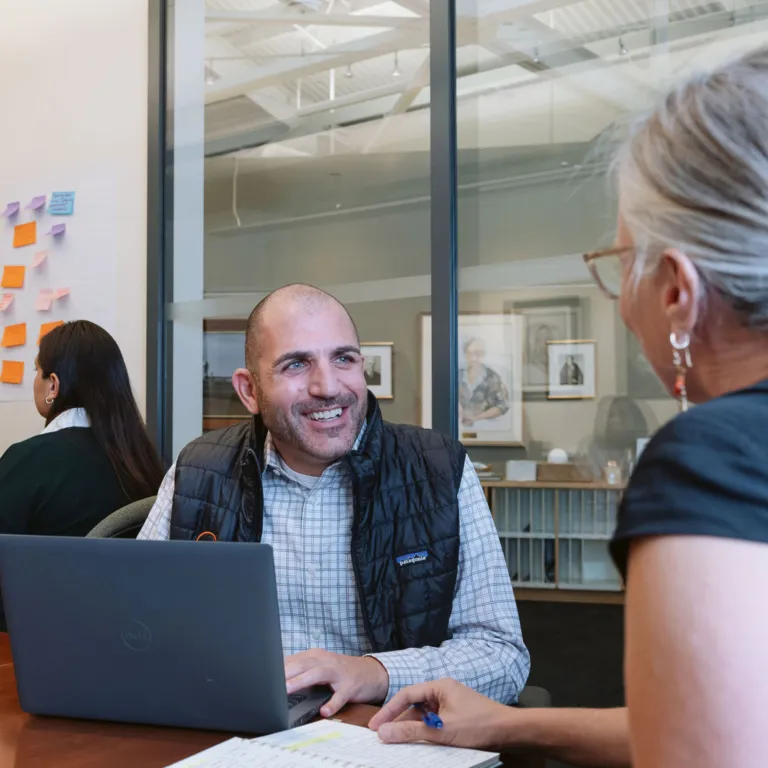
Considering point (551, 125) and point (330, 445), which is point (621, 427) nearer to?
point (551, 125)

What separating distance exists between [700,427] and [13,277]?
11.8 ft

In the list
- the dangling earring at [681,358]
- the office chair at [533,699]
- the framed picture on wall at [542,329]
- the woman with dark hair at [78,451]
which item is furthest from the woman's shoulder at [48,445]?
the dangling earring at [681,358]

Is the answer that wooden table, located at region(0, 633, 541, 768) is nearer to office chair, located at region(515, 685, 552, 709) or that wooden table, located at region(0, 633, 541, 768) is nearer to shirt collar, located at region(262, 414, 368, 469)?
office chair, located at region(515, 685, 552, 709)

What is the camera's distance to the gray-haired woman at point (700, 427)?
529 mm

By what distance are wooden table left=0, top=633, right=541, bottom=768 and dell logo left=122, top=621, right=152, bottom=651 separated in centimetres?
11

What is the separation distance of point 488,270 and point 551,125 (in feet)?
1.53

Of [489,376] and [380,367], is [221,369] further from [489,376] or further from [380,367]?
[489,376]

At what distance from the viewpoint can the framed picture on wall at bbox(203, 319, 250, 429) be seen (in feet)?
10.9

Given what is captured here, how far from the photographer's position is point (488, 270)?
8.86 feet

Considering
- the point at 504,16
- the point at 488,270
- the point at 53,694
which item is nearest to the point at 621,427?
the point at 488,270

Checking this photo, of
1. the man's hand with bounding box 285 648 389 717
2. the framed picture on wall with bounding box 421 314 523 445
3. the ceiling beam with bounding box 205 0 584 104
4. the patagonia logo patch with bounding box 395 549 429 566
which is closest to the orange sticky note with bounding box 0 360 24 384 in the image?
the ceiling beam with bounding box 205 0 584 104

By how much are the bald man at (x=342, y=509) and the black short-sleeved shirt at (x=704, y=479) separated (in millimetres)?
1013

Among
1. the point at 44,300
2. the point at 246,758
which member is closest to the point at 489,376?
the point at 246,758

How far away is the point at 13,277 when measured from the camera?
3676mm
